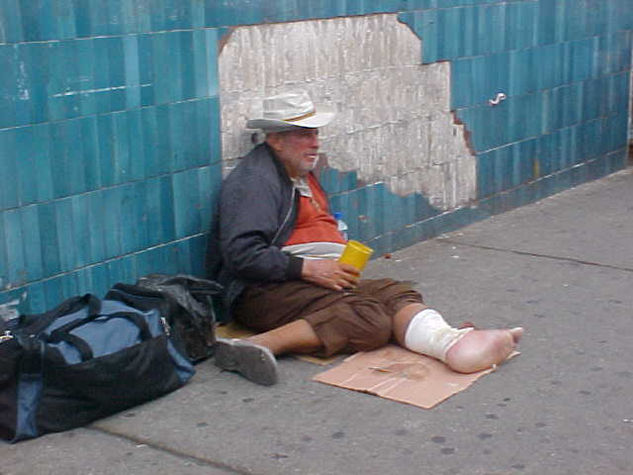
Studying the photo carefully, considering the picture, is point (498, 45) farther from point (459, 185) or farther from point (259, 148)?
point (259, 148)

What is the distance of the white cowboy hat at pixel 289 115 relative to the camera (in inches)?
190

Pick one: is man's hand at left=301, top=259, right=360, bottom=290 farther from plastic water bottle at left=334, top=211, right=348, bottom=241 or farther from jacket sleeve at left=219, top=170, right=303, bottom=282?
plastic water bottle at left=334, top=211, right=348, bottom=241

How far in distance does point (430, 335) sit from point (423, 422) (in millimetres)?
596

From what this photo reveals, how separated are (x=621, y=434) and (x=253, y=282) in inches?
66.5

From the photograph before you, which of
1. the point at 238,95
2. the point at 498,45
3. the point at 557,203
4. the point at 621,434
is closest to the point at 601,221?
Result: the point at 557,203

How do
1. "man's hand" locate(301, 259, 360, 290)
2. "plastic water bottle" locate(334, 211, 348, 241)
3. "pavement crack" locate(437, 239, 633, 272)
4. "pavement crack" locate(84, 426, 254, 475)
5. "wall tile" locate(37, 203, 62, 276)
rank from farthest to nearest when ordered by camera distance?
"pavement crack" locate(437, 239, 633, 272) < "plastic water bottle" locate(334, 211, 348, 241) < "man's hand" locate(301, 259, 360, 290) < "wall tile" locate(37, 203, 62, 276) < "pavement crack" locate(84, 426, 254, 475)

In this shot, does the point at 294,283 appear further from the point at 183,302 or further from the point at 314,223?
the point at 183,302

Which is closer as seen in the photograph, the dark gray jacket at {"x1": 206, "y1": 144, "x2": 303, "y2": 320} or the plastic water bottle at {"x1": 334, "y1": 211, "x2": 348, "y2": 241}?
the dark gray jacket at {"x1": 206, "y1": 144, "x2": 303, "y2": 320}

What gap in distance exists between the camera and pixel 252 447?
3.76 meters

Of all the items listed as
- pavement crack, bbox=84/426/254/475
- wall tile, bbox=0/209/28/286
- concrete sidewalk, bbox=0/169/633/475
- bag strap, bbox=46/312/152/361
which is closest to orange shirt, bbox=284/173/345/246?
concrete sidewalk, bbox=0/169/633/475

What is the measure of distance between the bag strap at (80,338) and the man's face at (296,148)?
1.17 meters

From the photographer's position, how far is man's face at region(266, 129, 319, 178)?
4.85 meters

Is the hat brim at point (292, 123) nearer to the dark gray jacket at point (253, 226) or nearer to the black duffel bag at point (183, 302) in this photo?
the dark gray jacket at point (253, 226)

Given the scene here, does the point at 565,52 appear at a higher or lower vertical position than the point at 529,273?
higher
